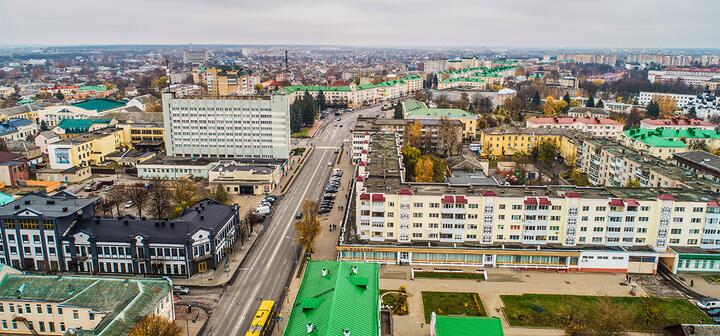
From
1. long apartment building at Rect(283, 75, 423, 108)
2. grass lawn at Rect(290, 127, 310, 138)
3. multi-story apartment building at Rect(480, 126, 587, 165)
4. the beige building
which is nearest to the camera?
the beige building

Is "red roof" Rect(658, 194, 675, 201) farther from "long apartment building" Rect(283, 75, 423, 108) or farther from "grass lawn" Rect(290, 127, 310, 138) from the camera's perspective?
"long apartment building" Rect(283, 75, 423, 108)

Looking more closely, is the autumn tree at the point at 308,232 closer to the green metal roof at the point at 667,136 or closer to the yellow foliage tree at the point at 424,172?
the yellow foliage tree at the point at 424,172

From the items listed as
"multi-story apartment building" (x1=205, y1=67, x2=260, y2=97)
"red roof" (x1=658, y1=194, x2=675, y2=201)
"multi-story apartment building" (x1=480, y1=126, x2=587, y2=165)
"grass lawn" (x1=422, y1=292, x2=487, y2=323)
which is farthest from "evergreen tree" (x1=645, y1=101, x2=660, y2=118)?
"multi-story apartment building" (x1=205, y1=67, x2=260, y2=97)

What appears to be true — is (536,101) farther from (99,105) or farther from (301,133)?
(99,105)

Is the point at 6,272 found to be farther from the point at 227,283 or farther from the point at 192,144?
the point at 192,144

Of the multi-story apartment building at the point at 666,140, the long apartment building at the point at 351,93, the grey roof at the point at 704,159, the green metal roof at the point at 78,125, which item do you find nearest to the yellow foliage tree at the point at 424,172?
the grey roof at the point at 704,159

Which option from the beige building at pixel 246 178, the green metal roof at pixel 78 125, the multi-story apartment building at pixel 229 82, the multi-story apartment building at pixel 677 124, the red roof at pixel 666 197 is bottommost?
the beige building at pixel 246 178
